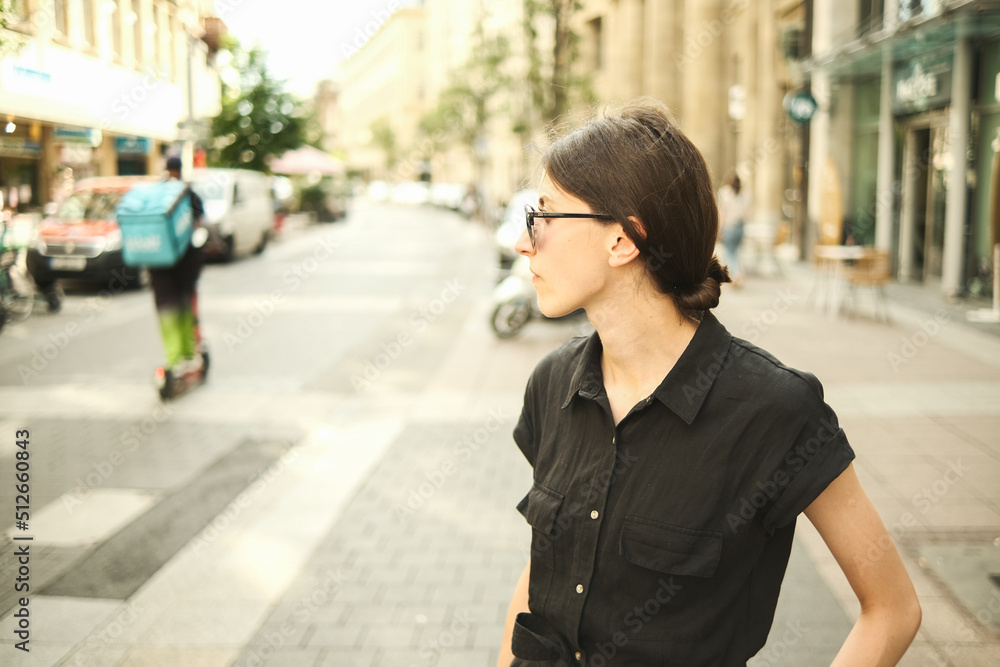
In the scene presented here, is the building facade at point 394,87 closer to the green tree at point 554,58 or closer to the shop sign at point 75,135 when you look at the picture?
the green tree at point 554,58

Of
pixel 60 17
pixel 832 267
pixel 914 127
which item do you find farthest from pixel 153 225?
pixel 914 127

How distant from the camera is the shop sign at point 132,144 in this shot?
24594mm

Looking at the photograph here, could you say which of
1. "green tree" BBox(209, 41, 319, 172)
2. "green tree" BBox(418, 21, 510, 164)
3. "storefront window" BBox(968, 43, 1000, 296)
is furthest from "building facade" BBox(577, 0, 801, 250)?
"green tree" BBox(209, 41, 319, 172)

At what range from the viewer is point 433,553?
4.71m

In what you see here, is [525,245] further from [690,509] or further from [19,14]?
[19,14]

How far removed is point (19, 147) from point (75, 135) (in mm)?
1095

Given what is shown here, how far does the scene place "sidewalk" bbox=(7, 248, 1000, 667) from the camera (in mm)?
3746

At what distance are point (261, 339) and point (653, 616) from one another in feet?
34.9

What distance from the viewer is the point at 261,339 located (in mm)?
11711

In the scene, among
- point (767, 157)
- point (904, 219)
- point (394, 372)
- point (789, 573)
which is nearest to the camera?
point (789, 573)

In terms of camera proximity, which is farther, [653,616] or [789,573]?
[789,573]

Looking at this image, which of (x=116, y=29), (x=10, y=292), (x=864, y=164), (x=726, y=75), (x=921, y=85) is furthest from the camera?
(x=726, y=75)

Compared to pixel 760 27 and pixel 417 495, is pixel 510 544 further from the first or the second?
pixel 760 27

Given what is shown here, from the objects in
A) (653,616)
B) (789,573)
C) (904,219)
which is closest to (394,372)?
(789,573)
